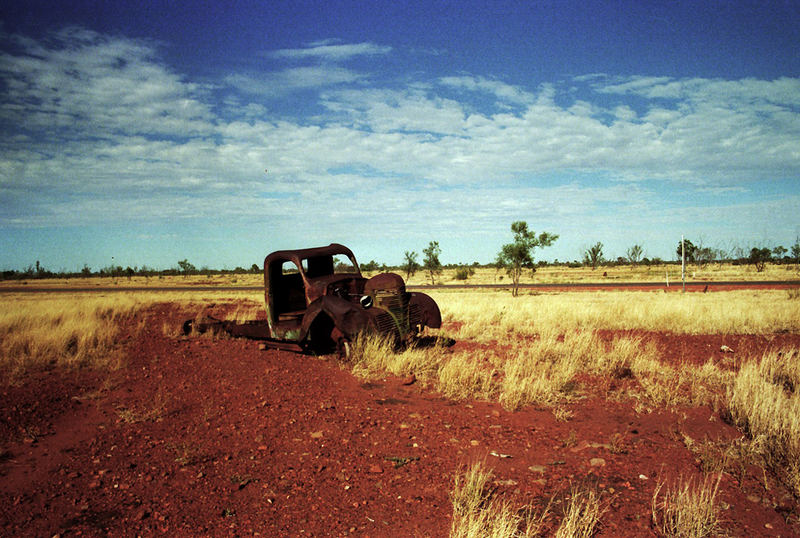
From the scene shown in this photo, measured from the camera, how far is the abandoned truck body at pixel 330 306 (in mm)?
7871

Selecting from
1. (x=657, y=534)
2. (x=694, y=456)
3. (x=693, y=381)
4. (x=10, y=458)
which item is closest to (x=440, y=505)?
(x=657, y=534)

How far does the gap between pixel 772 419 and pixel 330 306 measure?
20.5 ft

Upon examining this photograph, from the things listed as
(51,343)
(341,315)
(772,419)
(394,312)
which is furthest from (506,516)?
(51,343)

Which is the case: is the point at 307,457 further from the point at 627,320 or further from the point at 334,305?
the point at 627,320

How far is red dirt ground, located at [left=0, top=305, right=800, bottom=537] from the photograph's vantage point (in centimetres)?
338

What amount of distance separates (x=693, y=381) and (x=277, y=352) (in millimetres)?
7404

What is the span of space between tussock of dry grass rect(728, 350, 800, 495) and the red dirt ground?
21 cm

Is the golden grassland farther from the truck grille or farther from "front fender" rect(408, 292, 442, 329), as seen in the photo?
the truck grille

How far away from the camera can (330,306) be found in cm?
774

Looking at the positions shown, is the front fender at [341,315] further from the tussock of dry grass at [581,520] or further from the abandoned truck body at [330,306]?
the tussock of dry grass at [581,520]

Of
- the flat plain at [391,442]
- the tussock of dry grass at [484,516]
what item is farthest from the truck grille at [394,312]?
the tussock of dry grass at [484,516]

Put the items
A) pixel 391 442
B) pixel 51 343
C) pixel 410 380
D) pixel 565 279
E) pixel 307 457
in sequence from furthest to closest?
1. pixel 565 279
2. pixel 51 343
3. pixel 410 380
4. pixel 391 442
5. pixel 307 457

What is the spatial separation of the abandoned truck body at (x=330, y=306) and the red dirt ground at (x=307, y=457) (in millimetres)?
1201

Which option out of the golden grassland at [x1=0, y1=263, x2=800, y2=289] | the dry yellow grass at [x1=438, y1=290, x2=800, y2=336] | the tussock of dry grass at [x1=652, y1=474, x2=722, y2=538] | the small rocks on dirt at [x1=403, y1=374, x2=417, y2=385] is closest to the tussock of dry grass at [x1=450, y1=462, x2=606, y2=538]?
the tussock of dry grass at [x1=652, y1=474, x2=722, y2=538]
